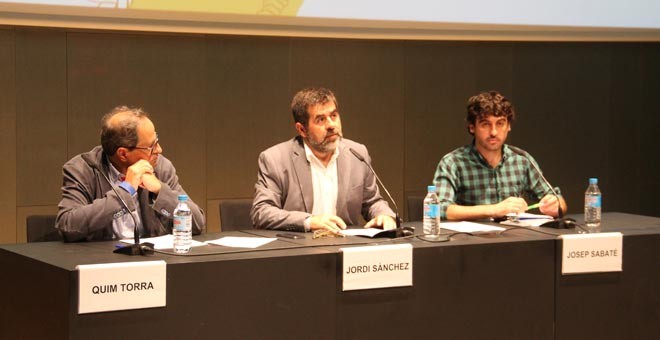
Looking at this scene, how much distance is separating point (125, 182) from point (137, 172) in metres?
0.06

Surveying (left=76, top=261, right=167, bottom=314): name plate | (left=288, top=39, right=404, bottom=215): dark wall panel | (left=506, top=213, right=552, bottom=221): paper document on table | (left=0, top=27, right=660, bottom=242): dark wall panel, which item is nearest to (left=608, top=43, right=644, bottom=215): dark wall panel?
(left=0, top=27, right=660, bottom=242): dark wall panel

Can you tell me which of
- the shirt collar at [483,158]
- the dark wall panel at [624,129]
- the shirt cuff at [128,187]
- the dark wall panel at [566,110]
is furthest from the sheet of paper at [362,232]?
the dark wall panel at [624,129]

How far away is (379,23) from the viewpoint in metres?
5.12

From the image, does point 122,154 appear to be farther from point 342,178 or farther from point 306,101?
point 342,178

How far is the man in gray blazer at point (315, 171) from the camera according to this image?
382 cm

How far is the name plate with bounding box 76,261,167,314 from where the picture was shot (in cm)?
242

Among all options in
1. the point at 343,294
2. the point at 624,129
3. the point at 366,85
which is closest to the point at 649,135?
the point at 624,129

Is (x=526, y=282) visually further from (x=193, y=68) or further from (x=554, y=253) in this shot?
(x=193, y=68)

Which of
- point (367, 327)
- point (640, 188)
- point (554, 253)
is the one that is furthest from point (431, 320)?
point (640, 188)

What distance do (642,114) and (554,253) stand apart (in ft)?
11.3

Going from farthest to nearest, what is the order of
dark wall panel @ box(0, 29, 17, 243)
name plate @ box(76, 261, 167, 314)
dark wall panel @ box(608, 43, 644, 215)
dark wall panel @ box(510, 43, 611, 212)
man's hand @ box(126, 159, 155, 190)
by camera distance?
dark wall panel @ box(608, 43, 644, 215) → dark wall panel @ box(510, 43, 611, 212) → dark wall panel @ box(0, 29, 17, 243) → man's hand @ box(126, 159, 155, 190) → name plate @ box(76, 261, 167, 314)

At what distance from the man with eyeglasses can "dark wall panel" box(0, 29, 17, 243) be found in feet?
5.19

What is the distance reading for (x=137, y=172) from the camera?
3260mm

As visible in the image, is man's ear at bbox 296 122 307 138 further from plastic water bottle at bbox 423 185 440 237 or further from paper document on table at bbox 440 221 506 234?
plastic water bottle at bbox 423 185 440 237
